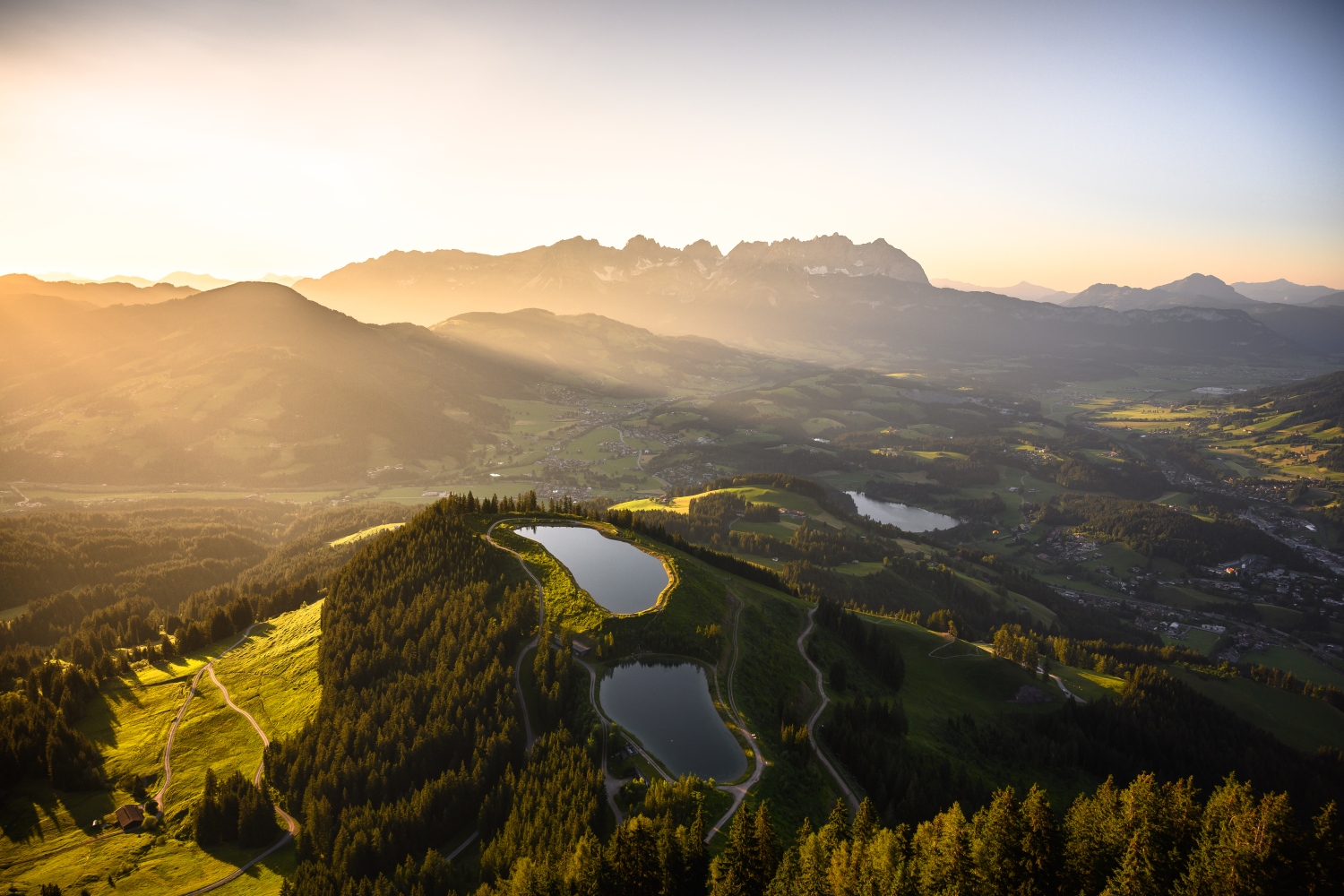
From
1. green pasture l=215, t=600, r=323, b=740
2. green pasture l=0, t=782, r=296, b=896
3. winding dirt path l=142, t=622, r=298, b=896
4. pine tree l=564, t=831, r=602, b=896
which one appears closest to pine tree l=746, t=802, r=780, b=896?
pine tree l=564, t=831, r=602, b=896

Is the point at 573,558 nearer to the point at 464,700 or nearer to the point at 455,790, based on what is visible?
the point at 464,700

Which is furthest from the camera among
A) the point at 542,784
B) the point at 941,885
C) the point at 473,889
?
the point at 542,784

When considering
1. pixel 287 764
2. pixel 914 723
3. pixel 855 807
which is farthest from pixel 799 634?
pixel 287 764

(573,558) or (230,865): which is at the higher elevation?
(573,558)

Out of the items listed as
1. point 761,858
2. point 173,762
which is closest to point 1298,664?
point 761,858

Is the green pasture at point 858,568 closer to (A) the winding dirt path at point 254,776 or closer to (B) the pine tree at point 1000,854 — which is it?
(B) the pine tree at point 1000,854

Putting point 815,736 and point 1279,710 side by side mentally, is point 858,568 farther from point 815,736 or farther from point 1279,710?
point 815,736

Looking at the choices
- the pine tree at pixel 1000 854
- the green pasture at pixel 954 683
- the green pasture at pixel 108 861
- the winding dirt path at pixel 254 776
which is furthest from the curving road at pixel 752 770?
the winding dirt path at pixel 254 776
